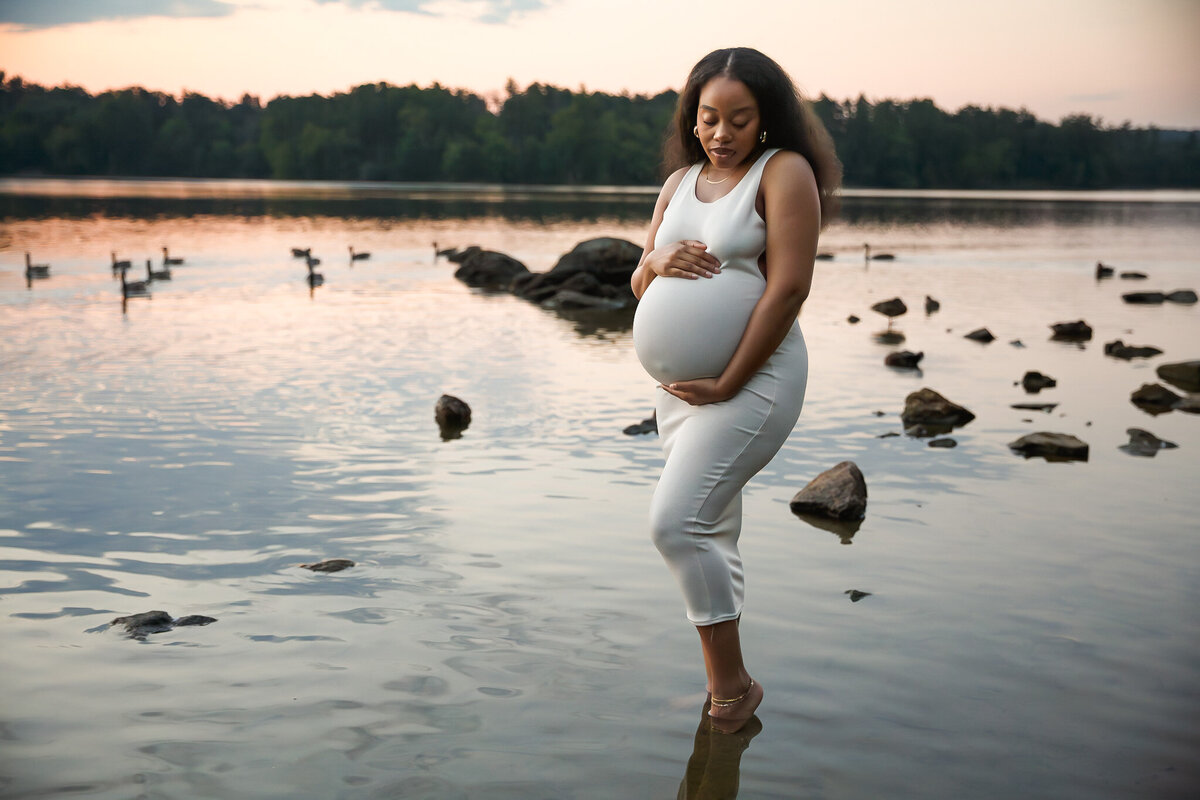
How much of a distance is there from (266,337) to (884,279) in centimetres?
2103

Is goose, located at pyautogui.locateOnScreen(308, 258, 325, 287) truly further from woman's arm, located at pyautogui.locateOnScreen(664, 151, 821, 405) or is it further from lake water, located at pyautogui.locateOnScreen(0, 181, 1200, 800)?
woman's arm, located at pyautogui.locateOnScreen(664, 151, 821, 405)

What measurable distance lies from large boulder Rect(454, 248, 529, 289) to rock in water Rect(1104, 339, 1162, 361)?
58.0ft

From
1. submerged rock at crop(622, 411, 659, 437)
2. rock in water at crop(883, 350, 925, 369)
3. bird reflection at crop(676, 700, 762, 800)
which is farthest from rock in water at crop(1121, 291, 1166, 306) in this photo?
bird reflection at crop(676, 700, 762, 800)

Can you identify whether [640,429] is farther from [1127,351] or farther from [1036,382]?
[1127,351]

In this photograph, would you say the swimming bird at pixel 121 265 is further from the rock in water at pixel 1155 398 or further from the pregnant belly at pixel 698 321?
the pregnant belly at pixel 698 321

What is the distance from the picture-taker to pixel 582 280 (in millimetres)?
27297

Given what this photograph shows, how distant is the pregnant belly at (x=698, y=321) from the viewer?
4.05 metres

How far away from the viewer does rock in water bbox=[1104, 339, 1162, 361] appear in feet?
55.1

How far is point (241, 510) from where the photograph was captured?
25.9 feet

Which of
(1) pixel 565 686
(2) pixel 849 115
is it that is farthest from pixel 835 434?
(2) pixel 849 115

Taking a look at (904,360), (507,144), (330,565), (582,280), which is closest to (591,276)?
(582,280)

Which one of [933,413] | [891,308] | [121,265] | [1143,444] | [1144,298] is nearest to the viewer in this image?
[1143,444]

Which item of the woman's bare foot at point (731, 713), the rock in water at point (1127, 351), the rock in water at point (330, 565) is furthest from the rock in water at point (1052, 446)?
the rock in water at point (1127, 351)

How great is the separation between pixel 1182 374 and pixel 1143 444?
18.1 feet
